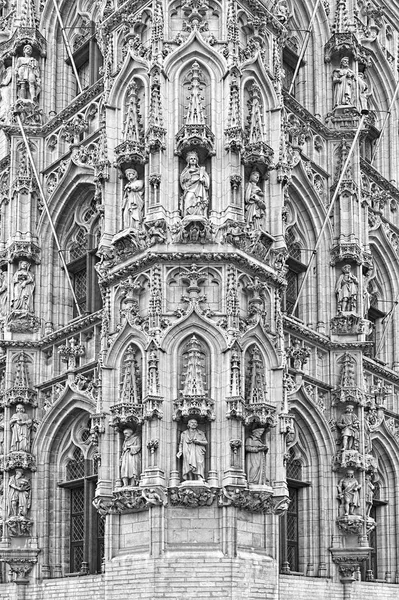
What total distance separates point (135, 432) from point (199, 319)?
2.36 m

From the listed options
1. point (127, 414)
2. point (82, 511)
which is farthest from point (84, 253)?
point (127, 414)

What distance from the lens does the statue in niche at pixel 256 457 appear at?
886 inches

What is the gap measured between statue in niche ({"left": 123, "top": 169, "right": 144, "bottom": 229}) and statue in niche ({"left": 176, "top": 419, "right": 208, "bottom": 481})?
4.18m

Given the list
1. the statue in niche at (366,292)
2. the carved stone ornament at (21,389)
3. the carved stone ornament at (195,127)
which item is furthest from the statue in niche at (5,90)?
the statue in niche at (366,292)

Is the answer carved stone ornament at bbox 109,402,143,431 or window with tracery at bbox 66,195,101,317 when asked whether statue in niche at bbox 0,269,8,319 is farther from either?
carved stone ornament at bbox 109,402,143,431

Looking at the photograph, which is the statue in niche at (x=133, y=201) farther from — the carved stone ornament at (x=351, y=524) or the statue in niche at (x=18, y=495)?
the carved stone ornament at (x=351, y=524)

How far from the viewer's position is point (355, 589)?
2680 cm

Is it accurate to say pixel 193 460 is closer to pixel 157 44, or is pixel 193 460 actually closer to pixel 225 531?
pixel 225 531

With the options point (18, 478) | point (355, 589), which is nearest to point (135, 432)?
point (18, 478)

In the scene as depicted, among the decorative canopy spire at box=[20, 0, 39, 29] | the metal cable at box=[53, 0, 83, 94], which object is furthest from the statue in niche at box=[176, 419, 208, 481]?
the decorative canopy spire at box=[20, 0, 39, 29]

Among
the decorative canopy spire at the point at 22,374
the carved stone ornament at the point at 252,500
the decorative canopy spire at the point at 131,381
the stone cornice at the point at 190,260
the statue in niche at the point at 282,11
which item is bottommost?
the carved stone ornament at the point at 252,500

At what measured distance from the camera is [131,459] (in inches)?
885

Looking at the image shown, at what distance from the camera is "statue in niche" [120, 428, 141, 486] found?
73.4 ft

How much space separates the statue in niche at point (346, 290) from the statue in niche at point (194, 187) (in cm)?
555
